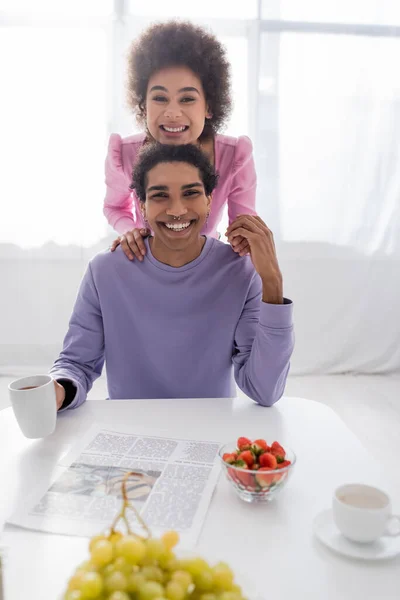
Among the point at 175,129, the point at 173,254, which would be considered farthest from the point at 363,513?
the point at 175,129

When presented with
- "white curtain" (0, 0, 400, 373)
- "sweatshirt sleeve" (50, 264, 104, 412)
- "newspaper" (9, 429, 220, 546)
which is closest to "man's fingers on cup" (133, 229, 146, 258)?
"sweatshirt sleeve" (50, 264, 104, 412)

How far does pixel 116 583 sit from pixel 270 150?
105 inches

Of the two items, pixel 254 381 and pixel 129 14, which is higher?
pixel 129 14

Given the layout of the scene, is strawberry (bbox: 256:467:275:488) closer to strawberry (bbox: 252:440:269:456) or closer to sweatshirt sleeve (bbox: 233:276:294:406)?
strawberry (bbox: 252:440:269:456)

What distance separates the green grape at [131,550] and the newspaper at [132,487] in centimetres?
22

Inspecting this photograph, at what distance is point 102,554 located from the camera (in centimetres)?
51

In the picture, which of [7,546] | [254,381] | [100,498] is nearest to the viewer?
[7,546]

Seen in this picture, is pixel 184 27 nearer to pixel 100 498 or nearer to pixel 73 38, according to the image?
pixel 100 498

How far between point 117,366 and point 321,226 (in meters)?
1.92

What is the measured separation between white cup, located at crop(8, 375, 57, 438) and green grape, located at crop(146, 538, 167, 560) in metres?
0.50

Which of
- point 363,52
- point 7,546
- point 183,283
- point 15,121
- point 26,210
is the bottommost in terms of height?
point 7,546

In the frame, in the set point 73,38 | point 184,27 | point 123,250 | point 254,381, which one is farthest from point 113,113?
point 254,381

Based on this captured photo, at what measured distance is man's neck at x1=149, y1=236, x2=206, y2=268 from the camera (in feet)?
4.46

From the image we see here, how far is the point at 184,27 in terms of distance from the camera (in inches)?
59.0
